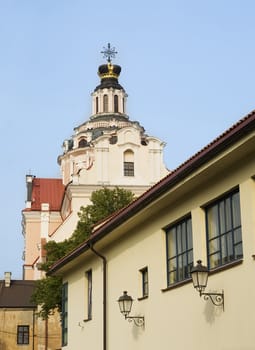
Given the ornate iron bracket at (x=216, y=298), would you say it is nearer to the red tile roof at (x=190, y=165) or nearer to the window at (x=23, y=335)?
the red tile roof at (x=190, y=165)

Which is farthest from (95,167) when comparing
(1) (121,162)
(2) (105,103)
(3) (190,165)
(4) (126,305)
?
(3) (190,165)

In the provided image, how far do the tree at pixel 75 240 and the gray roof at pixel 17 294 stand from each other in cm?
1562

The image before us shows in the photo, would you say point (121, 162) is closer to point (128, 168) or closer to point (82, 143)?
point (128, 168)

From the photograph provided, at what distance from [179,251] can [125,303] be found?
274 cm

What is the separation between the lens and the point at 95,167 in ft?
180

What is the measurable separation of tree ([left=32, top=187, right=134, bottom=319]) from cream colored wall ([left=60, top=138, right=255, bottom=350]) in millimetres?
12582

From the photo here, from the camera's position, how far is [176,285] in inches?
597

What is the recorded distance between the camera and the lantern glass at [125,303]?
17.4m

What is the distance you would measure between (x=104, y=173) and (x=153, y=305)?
126 ft

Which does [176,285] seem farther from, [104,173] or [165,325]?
[104,173]

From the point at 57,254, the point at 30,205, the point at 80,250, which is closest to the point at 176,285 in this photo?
the point at 80,250

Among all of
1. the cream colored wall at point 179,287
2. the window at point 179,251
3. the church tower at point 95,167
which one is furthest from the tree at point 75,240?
the window at point 179,251

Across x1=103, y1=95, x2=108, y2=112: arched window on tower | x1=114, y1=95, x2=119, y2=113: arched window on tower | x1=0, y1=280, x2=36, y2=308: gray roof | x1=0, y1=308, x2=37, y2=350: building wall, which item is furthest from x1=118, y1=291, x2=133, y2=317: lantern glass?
x1=114, y1=95, x2=119, y2=113: arched window on tower

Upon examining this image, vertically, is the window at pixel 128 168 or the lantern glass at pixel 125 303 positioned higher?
the window at pixel 128 168
